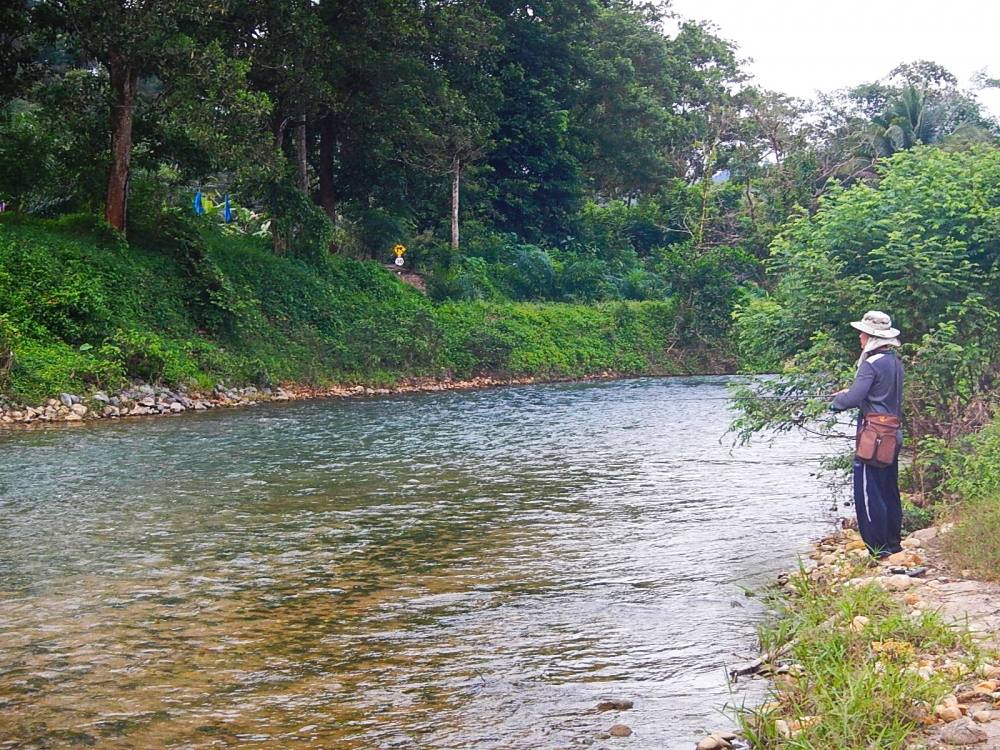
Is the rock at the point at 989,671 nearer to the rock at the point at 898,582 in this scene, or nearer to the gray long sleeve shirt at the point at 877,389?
the rock at the point at 898,582

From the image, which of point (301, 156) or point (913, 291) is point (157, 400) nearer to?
point (301, 156)

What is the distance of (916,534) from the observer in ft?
29.9

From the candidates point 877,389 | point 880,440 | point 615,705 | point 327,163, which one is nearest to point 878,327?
point 877,389

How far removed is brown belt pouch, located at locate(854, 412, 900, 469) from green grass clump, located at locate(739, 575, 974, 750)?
1604mm

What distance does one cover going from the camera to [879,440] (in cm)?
858

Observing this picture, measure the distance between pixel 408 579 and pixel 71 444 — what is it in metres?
9.65

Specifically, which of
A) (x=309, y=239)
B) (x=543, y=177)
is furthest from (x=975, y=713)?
(x=543, y=177)

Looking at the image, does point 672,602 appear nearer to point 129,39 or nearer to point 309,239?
point 129,39

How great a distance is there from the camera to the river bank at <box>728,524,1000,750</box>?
16.0 ft

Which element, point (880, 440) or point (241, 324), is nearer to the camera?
point (880, 440)

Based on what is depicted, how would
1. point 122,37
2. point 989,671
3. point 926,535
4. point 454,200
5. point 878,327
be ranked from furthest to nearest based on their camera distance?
point 454,200 < point 122,37 < point 926,535 < point 878,327 < point 989,671

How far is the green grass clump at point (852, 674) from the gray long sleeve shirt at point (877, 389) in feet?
6.02

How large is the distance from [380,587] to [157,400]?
14.7m

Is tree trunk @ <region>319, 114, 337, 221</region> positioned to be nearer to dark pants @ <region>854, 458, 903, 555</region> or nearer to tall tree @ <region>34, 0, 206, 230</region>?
tall tree @ <region>34, 0, 206, 230</region>
